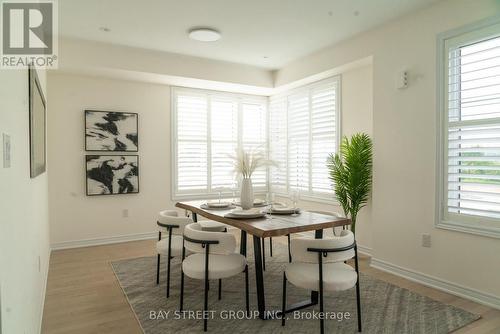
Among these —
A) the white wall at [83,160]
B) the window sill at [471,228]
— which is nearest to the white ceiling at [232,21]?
the white wall at [83,160]

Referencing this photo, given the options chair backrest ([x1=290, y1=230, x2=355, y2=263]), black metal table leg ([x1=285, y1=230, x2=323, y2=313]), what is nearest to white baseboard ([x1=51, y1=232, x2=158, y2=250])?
Result: black metal table leg ([x1=285, y1=230, x2=323, y2=313])

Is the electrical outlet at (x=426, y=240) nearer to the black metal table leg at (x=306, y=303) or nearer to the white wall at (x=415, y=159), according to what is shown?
the white wall at (x=415, y=159)

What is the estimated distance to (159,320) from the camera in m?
2.73

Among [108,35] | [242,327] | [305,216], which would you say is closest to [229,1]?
[108,35]

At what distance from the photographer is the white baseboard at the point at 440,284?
120 inches

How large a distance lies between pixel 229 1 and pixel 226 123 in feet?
9.85

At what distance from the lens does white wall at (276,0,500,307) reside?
3.16m

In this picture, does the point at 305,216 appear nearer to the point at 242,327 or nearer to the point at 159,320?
the point at 242,327

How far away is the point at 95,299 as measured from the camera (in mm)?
3164

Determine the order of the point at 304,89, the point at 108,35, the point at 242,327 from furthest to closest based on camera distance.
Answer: the point at 304,89 < the point at 108,35 < the point at 242,327

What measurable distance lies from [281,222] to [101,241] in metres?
3.62

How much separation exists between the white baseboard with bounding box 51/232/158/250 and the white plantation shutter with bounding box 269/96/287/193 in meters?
2.51

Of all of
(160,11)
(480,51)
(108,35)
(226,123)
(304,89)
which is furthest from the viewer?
(226,123)

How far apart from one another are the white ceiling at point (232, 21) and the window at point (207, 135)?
1.18 metres
